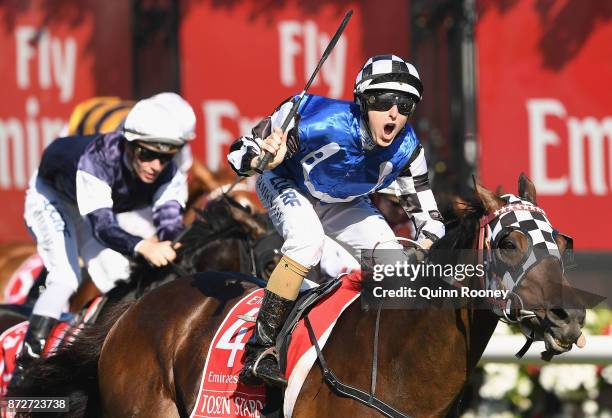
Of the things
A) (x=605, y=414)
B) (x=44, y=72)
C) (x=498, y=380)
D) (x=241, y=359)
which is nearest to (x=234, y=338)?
(x=241, y=359)

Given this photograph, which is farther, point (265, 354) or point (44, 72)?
point (44, 72)

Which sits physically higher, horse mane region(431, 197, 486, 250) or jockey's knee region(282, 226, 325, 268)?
horse mane region(431, 197, 486, 250)

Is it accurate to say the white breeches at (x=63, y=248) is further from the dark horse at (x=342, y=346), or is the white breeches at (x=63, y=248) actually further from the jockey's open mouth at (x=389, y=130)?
the jockey's open mouth at (x=389, y=130)

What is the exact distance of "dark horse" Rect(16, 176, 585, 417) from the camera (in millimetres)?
3722

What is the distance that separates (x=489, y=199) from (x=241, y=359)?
1121 mm

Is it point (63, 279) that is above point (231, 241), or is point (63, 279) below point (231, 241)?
below

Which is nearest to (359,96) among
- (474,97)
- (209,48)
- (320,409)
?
(320,409)

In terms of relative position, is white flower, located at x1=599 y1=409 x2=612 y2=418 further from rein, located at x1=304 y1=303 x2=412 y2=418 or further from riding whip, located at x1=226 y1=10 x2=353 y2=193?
riding whip, located at x1=226 y1=10 x2=353 y2=193

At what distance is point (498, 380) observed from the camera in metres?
6.47

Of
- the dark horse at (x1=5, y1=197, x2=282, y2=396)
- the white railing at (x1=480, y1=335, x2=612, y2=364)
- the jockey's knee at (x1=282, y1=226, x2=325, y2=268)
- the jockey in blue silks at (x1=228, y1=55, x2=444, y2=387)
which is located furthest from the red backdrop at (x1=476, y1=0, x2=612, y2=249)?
the jockey's knee at (x1=282, y1=226, x2=325, y2=268)

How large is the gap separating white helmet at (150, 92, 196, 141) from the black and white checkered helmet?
153 centimetres

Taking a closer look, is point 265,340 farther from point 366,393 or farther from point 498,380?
point 498,380

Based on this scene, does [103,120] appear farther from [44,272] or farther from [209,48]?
[209,48]

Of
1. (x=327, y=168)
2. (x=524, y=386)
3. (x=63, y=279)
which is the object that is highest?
(x=327, y=168)
